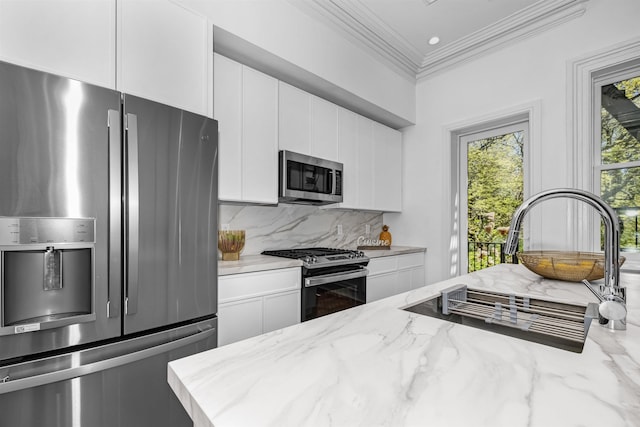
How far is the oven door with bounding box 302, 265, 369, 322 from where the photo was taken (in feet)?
7.29

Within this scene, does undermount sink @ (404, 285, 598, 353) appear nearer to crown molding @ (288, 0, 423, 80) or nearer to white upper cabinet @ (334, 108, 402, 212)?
white upper cabinet @ (334, 108, 402, 212)

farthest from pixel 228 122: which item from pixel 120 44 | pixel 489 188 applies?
pixel 489 188

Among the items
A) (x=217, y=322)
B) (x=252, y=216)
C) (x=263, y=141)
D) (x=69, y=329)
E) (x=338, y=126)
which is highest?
(x=338, y=126)

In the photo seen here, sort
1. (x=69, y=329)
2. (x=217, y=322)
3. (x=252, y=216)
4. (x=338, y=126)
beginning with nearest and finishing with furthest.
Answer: (x=69, y=329) → (x=217, y=322) → (x=252, y=216) → (x=338, y=126)

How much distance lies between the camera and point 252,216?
2680mm

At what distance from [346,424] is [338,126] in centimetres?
277

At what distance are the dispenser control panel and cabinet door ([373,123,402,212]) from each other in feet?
8.64

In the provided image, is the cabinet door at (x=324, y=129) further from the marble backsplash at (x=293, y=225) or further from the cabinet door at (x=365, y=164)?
the marble backsplash at (x=293, y=225)

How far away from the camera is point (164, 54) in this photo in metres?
1.62

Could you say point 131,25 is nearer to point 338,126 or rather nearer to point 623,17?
point 338,126

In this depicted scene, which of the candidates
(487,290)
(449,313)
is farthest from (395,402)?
(487,290)

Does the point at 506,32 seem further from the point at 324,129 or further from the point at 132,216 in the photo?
the point at 132,216

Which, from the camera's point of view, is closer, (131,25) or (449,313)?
(449,313)

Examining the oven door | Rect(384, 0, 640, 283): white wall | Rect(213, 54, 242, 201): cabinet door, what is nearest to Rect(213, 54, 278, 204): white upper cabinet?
Rect(213, 54, 242, 201): cabinet door
